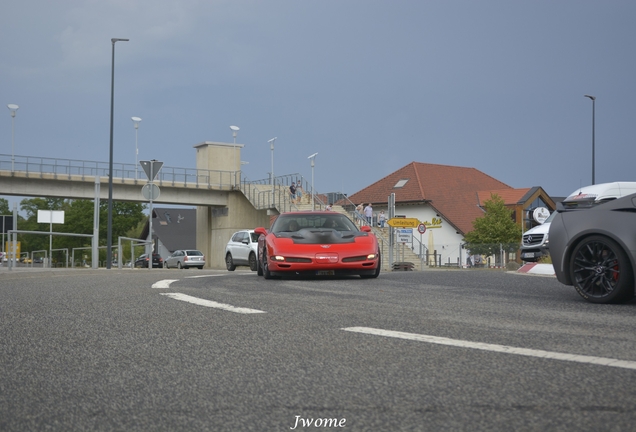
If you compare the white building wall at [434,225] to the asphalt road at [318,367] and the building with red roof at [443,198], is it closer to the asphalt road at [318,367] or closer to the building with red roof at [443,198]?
the building with red roof at [443,198]

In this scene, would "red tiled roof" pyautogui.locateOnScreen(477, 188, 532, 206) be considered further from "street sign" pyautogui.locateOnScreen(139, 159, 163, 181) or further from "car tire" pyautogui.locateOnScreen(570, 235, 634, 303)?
"car tire" pyautogui.locateOnScreen(570, 235, 634, 303)

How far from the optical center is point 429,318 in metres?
6.93

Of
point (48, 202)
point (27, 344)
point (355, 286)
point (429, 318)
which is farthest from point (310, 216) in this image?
point (48, 202)

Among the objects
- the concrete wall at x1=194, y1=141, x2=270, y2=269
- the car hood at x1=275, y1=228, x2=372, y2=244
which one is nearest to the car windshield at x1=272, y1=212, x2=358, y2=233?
the car hood at x1=275, y1=228, x2=372, y2=244

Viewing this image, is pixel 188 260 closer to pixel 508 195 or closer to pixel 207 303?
pixel 508 195

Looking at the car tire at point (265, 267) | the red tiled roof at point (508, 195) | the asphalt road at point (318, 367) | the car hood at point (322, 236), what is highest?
the red tiled roof at point (508, 195)

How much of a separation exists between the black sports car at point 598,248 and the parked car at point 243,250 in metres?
18.6

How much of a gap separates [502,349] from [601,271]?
4086mm

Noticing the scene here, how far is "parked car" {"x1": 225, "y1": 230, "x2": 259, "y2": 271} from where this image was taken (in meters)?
27.9

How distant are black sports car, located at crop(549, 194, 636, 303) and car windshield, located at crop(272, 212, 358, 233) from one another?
21.4 feet

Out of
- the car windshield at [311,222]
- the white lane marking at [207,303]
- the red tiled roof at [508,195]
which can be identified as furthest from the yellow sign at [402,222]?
the red tiled roof at [508,195]

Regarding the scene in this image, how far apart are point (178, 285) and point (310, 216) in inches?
159

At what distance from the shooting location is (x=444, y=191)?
229 feet

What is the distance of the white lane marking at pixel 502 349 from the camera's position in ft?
14.6
